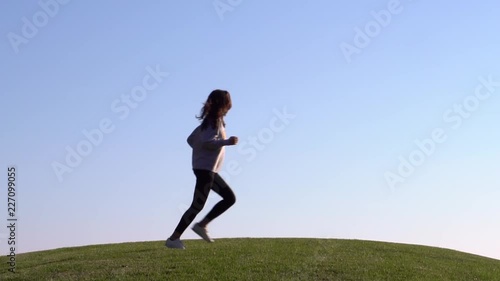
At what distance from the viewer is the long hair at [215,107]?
496 inches

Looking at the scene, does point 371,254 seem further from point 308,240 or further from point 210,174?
point 210,174

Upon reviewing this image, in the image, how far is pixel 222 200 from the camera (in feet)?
43.1

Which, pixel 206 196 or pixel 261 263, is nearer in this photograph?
pixel 206 196

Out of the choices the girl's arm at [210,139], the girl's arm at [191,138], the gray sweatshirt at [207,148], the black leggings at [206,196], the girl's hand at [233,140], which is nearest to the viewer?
the girl's hand at [233,140]

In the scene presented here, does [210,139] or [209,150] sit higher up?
[210,139]

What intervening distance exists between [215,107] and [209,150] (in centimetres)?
80

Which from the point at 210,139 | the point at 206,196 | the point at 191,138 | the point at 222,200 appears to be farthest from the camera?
the point at 222,200

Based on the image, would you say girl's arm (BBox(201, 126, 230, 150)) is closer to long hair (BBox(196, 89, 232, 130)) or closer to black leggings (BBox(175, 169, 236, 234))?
long hair (BBox(196, 89, 232, 130))

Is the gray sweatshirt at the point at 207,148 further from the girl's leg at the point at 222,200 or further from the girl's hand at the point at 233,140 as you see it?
the girl's hand at the point at 233,140

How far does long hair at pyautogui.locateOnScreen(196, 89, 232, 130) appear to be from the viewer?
12.6 meters

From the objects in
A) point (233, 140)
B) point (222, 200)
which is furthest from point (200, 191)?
point (233, 140)

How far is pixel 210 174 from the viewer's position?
41.8 ft

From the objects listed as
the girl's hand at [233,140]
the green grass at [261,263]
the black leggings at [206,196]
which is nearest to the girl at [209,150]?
the black leggings at [206,196]

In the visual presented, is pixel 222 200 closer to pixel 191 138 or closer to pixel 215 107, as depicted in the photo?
pixel 191 138
